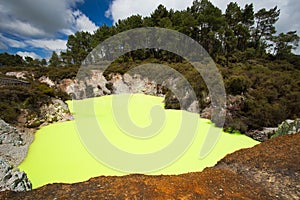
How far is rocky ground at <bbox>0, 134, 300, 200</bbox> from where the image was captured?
1553 millimetres

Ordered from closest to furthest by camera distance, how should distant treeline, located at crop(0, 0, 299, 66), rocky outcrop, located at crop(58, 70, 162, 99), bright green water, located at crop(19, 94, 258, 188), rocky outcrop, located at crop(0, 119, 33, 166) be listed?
1. bright green water, located at crop(19, 94, 258, 188)
2. rocky outcrop, located at crop(0, 119, 33, 166)
3. rocky outcrop, located at crop(58, 70, 162, 99)
4. distant treeline, located at crop(0, 0, 299, 66)

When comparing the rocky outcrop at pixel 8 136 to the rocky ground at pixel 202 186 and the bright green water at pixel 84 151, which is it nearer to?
the bright green water at pixel 84 151

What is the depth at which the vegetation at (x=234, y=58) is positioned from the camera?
6.47 m

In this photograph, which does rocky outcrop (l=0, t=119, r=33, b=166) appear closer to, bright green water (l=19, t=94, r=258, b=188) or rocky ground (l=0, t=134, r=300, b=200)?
bright green water (l=19, t=94, r=258, b=188)

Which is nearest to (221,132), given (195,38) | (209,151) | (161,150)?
(209,151)

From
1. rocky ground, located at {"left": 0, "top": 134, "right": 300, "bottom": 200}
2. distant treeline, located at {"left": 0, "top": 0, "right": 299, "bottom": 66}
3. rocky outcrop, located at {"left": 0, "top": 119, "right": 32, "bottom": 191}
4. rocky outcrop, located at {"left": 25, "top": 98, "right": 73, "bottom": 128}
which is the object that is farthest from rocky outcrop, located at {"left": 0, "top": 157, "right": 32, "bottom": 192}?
distant treeline, located at {"left": 0, "top": 0, "right": 299, "bottom": 66}

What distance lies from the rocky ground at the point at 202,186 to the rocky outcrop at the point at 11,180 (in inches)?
34.4

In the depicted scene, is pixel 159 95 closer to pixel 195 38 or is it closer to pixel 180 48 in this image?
pixel 180 48

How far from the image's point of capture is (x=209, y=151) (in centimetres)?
431

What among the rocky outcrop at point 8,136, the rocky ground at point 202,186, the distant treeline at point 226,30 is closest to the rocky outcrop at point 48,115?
the rocky outcrop at point 8,136

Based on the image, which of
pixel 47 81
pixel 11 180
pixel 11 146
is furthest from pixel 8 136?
pixel 47 81

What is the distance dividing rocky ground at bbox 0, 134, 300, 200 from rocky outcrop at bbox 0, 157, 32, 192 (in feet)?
2.86

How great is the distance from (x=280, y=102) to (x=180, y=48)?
15.7 m

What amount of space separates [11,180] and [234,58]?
1992 cm
